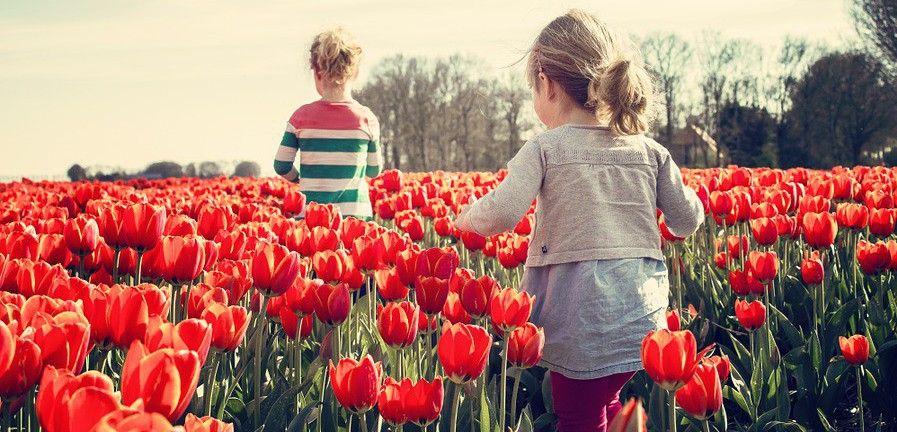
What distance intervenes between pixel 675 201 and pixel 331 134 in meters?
3.03

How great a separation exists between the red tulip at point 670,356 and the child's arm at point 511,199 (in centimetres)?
84

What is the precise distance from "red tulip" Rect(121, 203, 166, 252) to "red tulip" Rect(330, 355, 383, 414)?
0.90m

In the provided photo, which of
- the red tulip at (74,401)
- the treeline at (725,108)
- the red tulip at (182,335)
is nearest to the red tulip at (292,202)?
the red tulip at (182,335)

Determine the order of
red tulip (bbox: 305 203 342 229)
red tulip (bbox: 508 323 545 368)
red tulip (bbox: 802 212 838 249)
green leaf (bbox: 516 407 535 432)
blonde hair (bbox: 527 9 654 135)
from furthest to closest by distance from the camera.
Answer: red tulip (bbox: 802 212 838 249)
red tulip (bbox: 305 203 342 229)
blonde hair (bbox: 527 9 654 135)
red tulip (bbox: 508 323 545 368)
green leaf (bbox: 516 407 535 432)

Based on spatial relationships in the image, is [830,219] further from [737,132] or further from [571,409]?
[737,132]

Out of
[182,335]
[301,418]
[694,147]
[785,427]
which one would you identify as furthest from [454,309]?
[694,147]

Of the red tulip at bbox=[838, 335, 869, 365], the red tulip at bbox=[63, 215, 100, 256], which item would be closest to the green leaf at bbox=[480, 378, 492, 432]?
the red tulip at bbox=[63, 215, 100, 256]

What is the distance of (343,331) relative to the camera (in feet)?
11.1

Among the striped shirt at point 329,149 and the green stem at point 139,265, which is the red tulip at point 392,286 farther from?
the striped shirt at point 329,149

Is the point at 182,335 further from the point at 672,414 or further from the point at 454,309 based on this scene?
the point at 454,309

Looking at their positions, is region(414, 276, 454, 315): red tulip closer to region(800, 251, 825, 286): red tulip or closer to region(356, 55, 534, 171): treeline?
region(800, 251, 825, 286): red tulip

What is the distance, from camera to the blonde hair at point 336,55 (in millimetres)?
5754

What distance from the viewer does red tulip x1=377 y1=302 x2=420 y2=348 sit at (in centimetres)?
253

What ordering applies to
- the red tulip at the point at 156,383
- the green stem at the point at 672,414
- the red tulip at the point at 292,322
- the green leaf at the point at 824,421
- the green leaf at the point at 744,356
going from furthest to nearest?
the green leaf at the point at 744,356, the green leaf at the point at 824,421, the red tulip at the point at 292,322, the green stem at the point at 672,414, the red tulip at the point at 156,383
